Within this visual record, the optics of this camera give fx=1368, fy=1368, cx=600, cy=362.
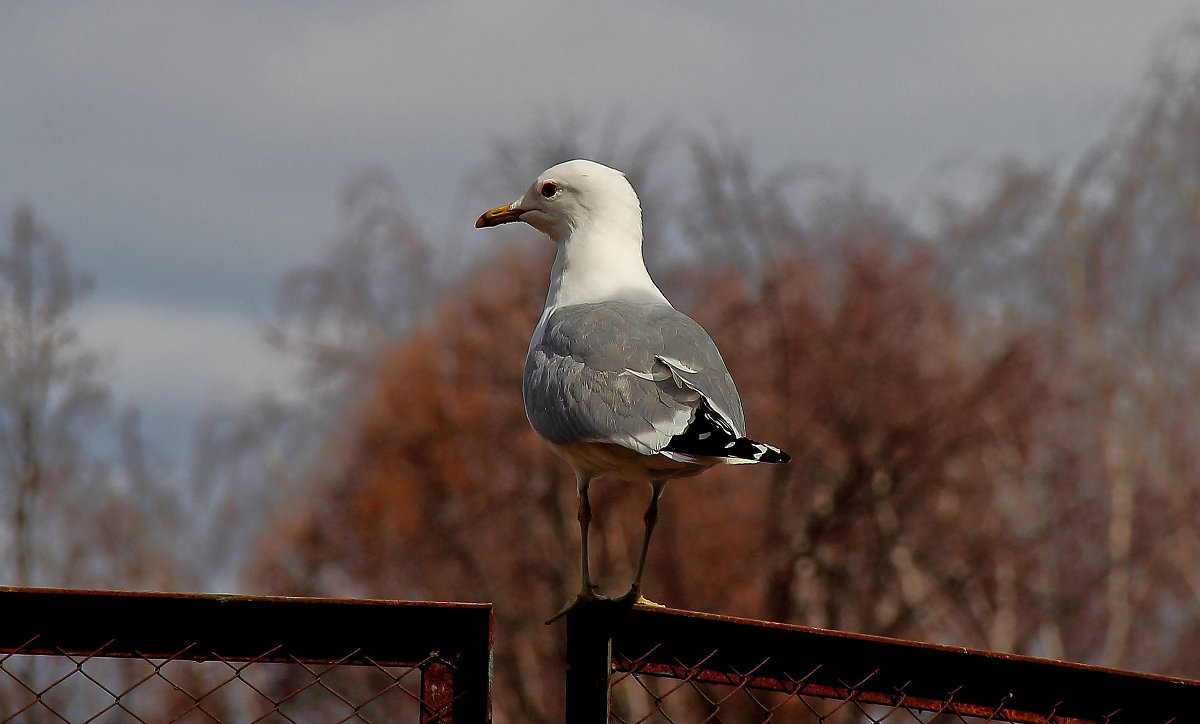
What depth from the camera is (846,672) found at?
293cm

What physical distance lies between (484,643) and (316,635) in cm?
35

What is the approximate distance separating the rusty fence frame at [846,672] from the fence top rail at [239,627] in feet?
0.80

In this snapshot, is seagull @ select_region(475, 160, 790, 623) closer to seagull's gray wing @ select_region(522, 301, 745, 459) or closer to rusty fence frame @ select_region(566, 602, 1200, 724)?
seagull's gray wing @ select_region(522, 301, 745, 459)

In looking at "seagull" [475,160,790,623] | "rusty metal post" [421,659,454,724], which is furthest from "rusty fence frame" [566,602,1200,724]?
"seagull" [475,160,790,623]

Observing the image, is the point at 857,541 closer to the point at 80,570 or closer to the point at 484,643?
the point at 80,570

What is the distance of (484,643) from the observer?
275cm

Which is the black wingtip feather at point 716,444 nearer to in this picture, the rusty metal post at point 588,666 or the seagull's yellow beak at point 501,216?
the rusty metal post at point 588,666

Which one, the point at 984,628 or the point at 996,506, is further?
the point at 996,506

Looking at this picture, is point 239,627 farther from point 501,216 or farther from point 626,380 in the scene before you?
point 501,216

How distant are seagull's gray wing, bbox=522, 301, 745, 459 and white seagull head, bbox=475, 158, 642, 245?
67 cm

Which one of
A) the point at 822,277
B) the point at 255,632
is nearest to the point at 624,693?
the point at 822,277

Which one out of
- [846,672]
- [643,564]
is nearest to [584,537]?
[643,564]

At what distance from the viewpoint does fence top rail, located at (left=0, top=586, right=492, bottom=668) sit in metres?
2.76

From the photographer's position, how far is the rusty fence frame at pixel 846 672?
2805 millimetres
